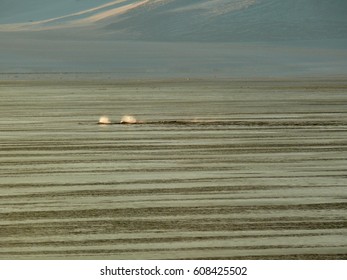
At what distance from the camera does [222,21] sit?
5182 inches

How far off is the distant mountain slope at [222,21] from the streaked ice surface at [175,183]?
9234 cm

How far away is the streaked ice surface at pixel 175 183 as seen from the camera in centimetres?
1370

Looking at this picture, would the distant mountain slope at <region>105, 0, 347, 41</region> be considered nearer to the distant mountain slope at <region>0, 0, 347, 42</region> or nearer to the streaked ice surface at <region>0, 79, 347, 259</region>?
the distant mountain slope at <region>0, 0, 347, 42</region>

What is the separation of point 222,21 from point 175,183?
373 ft

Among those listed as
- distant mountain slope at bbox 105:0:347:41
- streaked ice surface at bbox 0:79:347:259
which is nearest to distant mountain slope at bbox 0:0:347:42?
distant mountain slope at bbox 105:0:347:41

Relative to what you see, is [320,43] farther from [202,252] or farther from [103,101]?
[202,252]

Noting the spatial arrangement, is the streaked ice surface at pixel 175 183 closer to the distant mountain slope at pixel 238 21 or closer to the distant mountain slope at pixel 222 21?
the distant mountain slope at pixel 238 21

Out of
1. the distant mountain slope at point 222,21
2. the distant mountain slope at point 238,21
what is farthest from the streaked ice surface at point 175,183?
the distant mountain slope at point 222,21

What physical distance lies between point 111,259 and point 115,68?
66.8 metres

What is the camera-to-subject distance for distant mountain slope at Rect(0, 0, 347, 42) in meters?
127

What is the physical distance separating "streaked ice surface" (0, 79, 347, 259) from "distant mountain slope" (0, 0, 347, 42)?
9234 centimetres

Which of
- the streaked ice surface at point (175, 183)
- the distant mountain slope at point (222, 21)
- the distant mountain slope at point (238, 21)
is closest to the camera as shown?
the streaked ice surface at point (175, 183)

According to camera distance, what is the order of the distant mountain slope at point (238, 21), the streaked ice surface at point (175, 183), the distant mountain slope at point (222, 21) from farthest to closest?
the distant mountain slope at point (222, 21)
the distant mountain slope at point (238, 21)
the streaked ice surface at point (175, 183)

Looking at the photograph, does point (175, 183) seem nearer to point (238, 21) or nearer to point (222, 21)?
point (238, 21)
